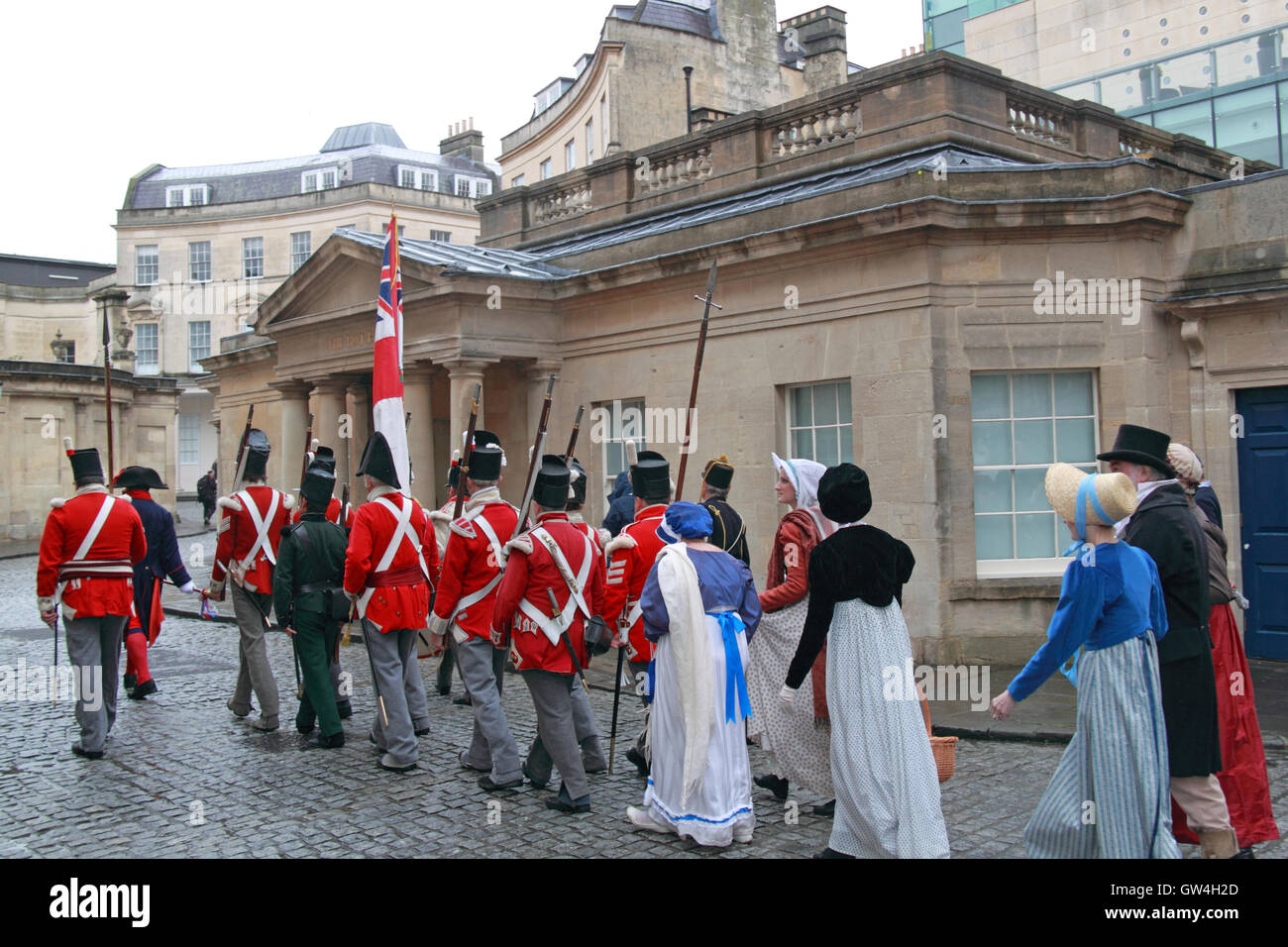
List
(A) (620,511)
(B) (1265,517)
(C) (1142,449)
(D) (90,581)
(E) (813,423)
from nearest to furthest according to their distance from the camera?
(C) (1142,449)
(D) (90,581)
(A) (620,511)
(B) (1265,517)
(E) (813,423)

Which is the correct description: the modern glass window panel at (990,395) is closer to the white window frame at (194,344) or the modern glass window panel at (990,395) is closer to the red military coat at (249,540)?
the red military coat at (249,540)

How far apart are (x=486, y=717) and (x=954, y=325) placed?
632 centimetres

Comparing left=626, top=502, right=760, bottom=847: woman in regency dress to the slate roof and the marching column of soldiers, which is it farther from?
the slate roof

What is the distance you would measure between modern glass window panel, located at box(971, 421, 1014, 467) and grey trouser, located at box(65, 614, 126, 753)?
7824 mm

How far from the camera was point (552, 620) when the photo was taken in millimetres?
6516

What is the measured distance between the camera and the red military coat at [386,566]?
300 inches

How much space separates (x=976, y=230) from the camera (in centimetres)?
1080

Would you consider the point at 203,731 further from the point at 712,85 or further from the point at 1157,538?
the point at 712,85

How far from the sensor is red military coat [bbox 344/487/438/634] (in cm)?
763

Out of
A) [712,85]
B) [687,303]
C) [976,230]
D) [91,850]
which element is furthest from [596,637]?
[712,85]

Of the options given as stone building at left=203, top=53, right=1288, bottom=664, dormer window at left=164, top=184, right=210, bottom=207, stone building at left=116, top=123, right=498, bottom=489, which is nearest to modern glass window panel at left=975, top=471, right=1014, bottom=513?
stone building at left=203, top=53, right=1288, bottom=664

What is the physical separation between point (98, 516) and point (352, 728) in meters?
2.45

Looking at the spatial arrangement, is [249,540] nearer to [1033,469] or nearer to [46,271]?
[1033,469]

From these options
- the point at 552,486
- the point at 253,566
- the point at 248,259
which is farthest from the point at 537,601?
the point at 248,259
